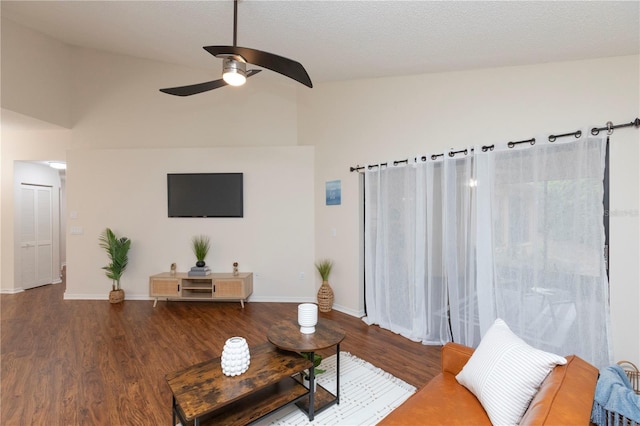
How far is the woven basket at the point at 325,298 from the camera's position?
4203 mm

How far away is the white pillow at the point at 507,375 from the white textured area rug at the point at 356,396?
0.81 meters

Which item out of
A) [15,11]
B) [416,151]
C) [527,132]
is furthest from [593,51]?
[15,11]

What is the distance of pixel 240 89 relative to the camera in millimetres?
5051

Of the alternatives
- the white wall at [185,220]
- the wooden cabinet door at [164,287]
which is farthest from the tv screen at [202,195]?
the wooden cabinet door at [164,287]

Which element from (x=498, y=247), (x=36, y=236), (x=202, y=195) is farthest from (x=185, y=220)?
(x=498, y=247)

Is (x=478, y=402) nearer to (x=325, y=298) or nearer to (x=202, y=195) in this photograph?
(x=325, y=298)

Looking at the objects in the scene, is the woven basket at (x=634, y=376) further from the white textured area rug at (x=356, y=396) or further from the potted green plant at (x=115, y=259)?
the potted green plant at (x=115, y=259)

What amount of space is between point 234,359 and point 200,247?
125 inches

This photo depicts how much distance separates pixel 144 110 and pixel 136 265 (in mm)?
2627

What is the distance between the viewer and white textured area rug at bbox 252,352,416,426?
2.02m

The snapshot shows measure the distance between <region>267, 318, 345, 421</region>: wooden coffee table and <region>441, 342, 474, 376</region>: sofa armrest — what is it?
692 millimetres

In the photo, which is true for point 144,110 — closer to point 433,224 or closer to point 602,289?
point 433,224

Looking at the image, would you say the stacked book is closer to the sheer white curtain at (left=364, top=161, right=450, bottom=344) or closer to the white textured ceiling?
the sheer white curtain at (left=364, top=161, right=450, bottom=344)

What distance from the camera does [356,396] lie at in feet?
7.45
